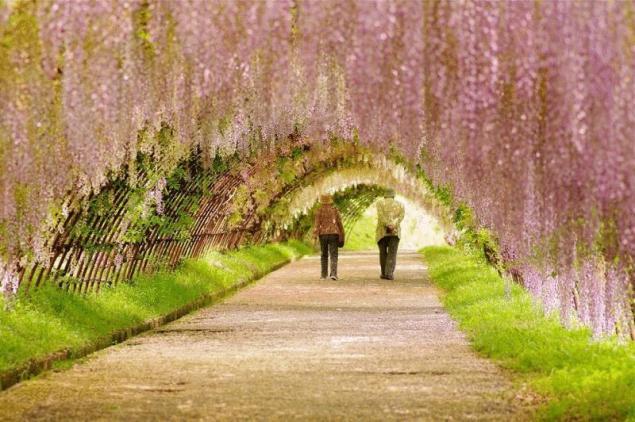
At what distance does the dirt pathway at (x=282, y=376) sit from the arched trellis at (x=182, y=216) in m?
1.48

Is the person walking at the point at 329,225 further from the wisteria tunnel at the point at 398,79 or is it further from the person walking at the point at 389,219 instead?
the wisteria tunnel at the point at 398,79

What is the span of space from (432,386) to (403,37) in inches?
164

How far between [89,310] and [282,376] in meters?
4.56

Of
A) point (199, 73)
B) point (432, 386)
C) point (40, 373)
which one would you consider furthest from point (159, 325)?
point (199, 73)

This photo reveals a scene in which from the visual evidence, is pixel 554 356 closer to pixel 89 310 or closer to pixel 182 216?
pixel 89 310

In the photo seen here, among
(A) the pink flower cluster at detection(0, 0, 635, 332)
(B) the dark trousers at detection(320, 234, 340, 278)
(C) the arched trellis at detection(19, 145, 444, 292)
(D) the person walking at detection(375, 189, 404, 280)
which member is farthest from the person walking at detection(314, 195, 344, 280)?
(A) the pink flower cluster at detection(0, 0, 635, 332)

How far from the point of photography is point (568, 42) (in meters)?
6.15

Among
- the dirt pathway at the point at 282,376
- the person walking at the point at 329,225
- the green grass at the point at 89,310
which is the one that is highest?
the person walking at the point at 329,225

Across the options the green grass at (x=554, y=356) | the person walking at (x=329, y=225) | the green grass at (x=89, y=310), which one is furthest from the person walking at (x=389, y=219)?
the green grass at (x=554, y=356)

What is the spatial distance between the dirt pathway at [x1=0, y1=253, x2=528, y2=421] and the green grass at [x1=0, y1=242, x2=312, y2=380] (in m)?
0.37

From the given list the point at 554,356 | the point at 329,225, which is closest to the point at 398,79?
the point at 554,356

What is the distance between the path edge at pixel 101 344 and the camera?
414 inches

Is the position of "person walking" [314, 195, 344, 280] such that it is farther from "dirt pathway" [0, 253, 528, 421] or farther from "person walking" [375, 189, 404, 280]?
"dirt pathway" [0, 253, 528, 421]

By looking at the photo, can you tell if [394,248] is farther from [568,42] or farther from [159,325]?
[568,42]
